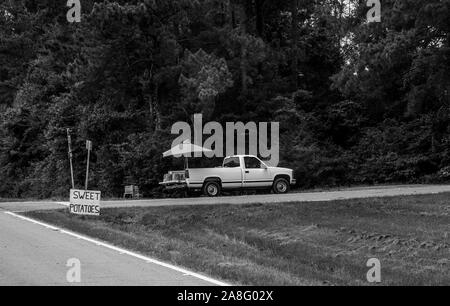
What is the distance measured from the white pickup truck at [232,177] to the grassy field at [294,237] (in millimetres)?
6727

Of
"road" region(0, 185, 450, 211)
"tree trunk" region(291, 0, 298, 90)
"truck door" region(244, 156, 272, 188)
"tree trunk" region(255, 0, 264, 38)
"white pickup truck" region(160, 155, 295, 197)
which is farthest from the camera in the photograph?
"tree trunk" region(291, 0, 298, 90)

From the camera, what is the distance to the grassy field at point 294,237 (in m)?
11.3

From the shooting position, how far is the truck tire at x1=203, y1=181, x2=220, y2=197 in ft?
89.7

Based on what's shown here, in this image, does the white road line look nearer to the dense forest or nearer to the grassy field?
the grassy field

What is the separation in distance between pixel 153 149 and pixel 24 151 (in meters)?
18.6

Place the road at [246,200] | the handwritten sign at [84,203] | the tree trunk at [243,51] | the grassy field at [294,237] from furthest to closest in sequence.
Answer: the tree trunk at [243,51] → the road at [246,200] → the handwritten sign at [84,203] → the grassy field at [294,237]

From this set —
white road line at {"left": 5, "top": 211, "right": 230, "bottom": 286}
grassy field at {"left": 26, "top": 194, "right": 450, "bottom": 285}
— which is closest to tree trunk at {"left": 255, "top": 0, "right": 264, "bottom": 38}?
grassy field at {"left": 26, "top": 194, "right": 450, "bottom": 285}

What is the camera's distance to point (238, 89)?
1574 inches

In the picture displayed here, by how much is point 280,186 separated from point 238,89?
44.0 ft

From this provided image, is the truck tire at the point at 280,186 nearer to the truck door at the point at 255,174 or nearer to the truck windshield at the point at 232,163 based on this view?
the truck door at the point at 255,174

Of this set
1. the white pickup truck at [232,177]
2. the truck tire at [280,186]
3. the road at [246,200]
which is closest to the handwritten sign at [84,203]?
the road at [246,200]

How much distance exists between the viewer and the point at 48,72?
44.4 meters

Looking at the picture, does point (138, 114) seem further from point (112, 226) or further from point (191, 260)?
point (191, 260)
